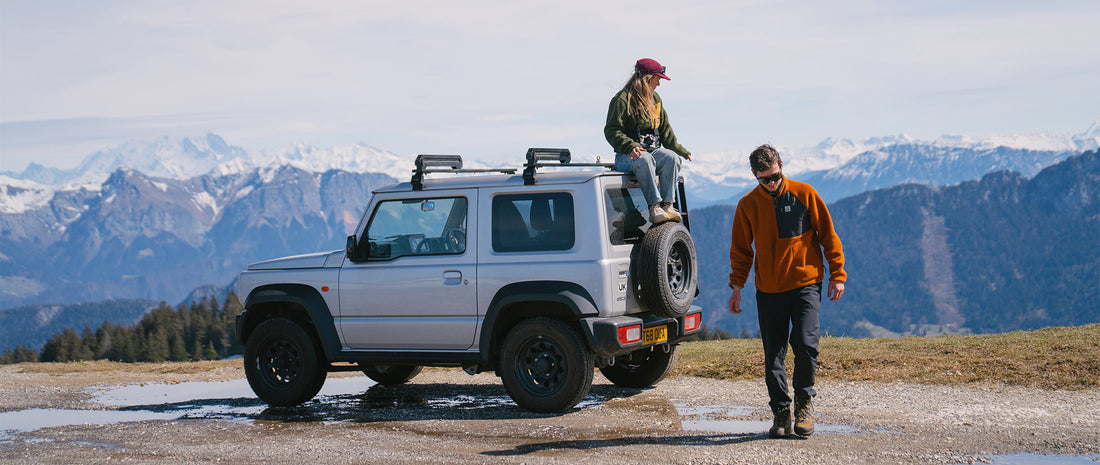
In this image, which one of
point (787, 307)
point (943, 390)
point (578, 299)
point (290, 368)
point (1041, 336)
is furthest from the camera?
point (1041, 336)

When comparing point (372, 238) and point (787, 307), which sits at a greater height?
point (372, 238)

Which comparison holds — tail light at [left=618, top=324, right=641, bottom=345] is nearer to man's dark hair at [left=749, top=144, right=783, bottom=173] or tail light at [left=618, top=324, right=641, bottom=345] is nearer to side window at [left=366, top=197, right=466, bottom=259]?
side window at [left=366, top=197, right=466, bottom=259]

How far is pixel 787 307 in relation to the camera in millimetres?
7766

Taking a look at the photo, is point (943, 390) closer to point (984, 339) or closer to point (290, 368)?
point (984, 339)

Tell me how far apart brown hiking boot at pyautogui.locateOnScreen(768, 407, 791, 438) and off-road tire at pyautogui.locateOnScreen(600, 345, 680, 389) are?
9.96 feet

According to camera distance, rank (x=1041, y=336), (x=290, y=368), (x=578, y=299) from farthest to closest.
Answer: (x=1041, y=336), (x=290, y=368), (x=578, y=299)

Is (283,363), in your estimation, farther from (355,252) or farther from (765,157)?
(765,157)

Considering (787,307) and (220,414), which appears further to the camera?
(220,414)

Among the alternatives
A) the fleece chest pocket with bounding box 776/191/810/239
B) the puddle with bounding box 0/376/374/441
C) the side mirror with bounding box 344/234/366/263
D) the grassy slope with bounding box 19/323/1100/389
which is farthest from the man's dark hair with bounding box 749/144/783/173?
the puddle with bounding box 0/376/374/441

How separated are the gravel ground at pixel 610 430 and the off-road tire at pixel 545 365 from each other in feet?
0.63

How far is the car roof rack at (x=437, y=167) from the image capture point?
983cm

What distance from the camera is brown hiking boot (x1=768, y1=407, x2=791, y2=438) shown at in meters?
7.72

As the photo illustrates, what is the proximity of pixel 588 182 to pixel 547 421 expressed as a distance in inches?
90.2

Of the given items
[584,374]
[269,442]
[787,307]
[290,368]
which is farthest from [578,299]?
[290,368]
